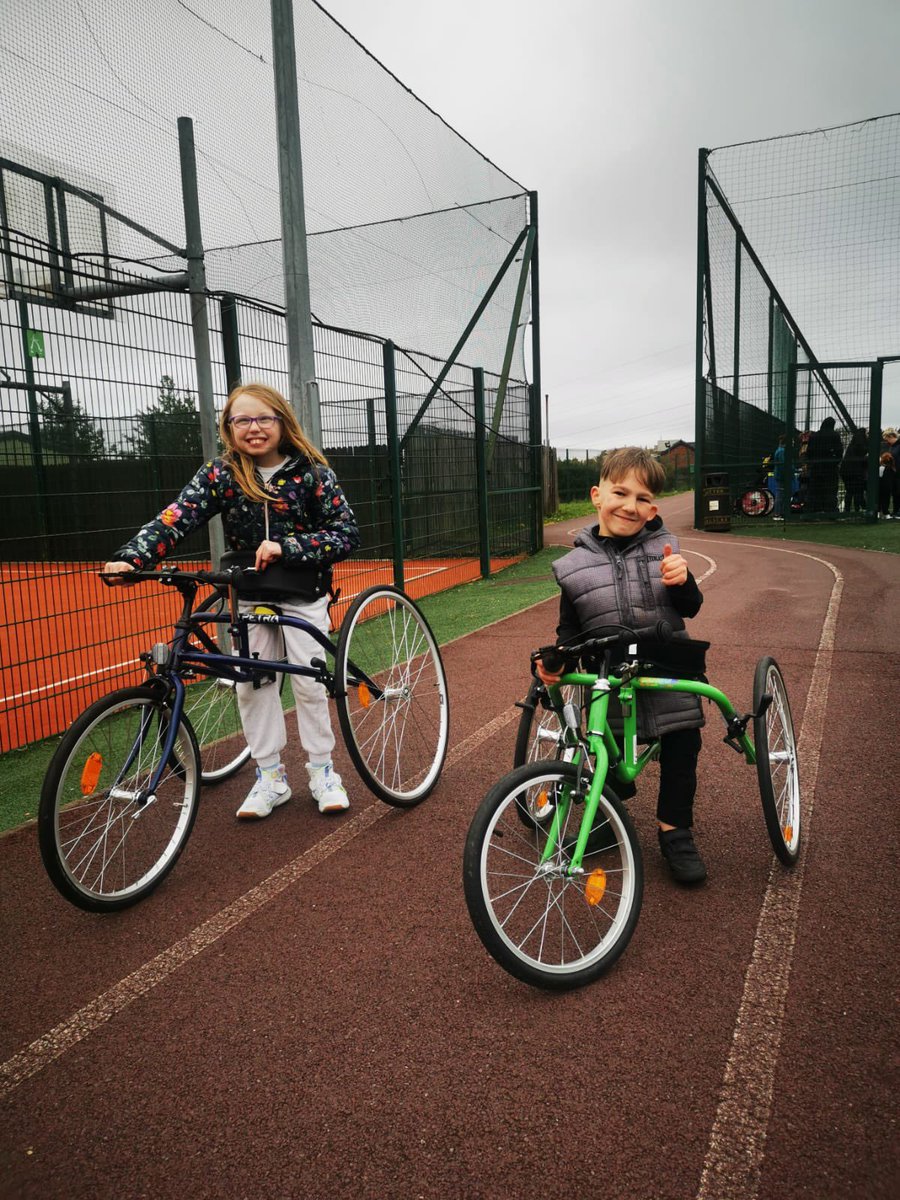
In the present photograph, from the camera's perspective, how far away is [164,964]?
101 inches

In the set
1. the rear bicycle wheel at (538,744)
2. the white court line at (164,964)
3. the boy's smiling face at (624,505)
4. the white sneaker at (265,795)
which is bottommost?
the white court line at (164,964)

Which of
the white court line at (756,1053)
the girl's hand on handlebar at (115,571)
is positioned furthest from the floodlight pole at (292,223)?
the white court line at (756,1053)

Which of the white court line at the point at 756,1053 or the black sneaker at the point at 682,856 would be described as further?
the black sneaker at the point at 682,856

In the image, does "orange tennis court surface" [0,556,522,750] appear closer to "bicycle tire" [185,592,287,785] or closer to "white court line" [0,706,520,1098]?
"bicycle tire" [185,592,287,785]

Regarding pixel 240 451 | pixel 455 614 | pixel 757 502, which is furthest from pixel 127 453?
pixel 757 502

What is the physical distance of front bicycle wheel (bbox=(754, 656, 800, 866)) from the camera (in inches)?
104

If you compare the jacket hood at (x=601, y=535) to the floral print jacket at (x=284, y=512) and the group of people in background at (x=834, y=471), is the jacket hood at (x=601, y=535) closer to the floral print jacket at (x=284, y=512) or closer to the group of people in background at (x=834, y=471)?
the floral print jacket at (x=284, y=512)

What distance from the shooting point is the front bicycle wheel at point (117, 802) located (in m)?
2.59

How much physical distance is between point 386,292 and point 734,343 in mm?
9867

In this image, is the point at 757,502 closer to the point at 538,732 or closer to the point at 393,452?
the point at 393,452

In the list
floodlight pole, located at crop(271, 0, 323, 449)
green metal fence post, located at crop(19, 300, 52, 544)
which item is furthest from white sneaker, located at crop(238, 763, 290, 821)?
floodlight pole, located at crop(271, 0, 323, 449)

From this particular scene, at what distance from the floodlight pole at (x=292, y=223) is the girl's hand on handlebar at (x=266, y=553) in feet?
10.0

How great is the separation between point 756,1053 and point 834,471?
1639cm

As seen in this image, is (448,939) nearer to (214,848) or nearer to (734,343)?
(214,848)
